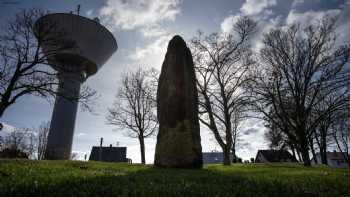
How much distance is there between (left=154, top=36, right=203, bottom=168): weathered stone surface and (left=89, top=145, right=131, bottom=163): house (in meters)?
62.7

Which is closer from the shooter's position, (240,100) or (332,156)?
(240,100)

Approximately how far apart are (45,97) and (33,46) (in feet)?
13.7

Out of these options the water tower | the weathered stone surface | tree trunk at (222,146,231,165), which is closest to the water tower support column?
the water tower

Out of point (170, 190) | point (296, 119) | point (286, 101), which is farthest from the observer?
point (286, 101)

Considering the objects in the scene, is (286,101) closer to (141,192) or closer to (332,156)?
(141,192)

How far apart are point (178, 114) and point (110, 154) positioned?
6522cm

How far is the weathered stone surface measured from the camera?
11445 millimetres

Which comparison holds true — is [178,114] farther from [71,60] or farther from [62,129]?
[71,60]

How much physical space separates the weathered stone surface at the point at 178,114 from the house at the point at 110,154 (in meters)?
62.7

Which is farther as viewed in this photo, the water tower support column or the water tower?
the water tower

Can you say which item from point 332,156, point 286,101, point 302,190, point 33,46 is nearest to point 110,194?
point 302,190

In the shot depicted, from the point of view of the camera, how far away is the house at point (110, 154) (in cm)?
7019

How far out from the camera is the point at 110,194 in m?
3.74

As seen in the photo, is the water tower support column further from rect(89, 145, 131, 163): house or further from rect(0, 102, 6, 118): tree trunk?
rect(89, 145, 131, 163): house
